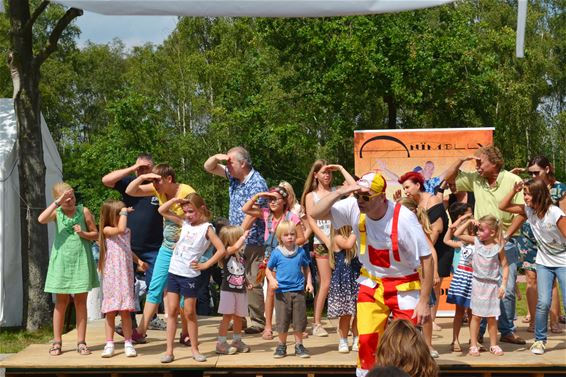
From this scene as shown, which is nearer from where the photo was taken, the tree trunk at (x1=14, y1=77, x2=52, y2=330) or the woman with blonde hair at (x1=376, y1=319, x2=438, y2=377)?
the woman with blonde hair at (x1=376, y1=319, x2=438, y2=377)

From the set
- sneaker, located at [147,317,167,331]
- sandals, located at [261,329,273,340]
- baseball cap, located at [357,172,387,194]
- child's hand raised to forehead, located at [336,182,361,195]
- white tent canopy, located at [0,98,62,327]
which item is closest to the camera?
child's hand raised to forehead, located at [336,182,361,195]

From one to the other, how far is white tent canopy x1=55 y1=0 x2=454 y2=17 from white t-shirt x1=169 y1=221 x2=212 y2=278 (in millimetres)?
3595

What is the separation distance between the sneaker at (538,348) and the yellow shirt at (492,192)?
1.08 m

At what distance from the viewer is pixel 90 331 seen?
374 inches

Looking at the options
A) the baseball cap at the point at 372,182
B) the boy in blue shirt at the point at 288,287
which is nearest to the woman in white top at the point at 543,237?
the boy in blue shirt at the point at 288,287

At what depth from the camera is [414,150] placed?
1162 centimetres

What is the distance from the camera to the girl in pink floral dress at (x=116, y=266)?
314 inches

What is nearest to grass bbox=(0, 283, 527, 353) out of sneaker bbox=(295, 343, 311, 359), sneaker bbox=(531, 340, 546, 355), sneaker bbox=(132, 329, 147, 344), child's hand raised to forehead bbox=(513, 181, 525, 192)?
sneaker bbox=(132, 329, 147, 344)

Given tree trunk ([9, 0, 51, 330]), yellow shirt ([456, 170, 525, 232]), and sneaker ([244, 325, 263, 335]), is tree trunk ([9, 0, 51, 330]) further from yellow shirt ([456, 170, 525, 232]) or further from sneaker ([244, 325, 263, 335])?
yellow shirt ([456, 170, 525, 232])

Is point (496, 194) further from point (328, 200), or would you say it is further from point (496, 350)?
point (328, 200)

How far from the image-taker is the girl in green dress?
8008mm

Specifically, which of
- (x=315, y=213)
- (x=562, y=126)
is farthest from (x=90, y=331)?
(x=562, y=126)

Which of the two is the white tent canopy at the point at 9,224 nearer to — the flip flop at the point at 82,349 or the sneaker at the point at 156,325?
the sneaker at the point at 156,325

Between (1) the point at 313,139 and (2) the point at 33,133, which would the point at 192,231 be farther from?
(1) the point at 313,139
